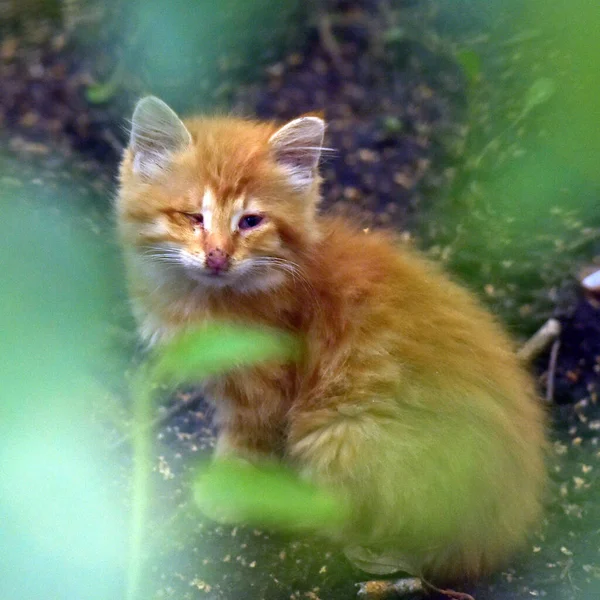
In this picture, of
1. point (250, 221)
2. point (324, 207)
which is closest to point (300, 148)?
point (250, 221)

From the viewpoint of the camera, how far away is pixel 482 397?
6.36 feet

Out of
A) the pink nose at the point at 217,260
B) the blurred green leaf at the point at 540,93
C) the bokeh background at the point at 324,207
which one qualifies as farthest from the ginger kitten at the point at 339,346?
the blurred green leaf at the point at 540,93

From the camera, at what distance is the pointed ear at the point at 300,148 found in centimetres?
205

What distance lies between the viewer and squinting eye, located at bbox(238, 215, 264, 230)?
201 cm

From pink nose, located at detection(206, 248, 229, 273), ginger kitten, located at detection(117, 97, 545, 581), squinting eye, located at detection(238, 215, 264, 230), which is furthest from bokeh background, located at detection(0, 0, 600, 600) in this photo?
squinting eye, located at detection(238, 215, 264, 230)

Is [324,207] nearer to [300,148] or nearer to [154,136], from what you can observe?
[300,148]

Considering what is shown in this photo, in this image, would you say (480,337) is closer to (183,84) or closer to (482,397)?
(482,397)

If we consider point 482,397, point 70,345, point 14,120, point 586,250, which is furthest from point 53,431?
point 14,120

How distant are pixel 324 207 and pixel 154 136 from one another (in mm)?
1320

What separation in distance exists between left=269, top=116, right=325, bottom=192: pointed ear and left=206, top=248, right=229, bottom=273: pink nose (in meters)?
0.38

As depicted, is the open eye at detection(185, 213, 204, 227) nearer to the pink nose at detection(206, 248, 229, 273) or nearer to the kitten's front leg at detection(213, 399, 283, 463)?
the pink nose at detection(206, 248, 229, 273)

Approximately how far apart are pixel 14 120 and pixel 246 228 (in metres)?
1.68

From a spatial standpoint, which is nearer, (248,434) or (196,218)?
(196,218)

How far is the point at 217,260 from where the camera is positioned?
1892 millimetres
